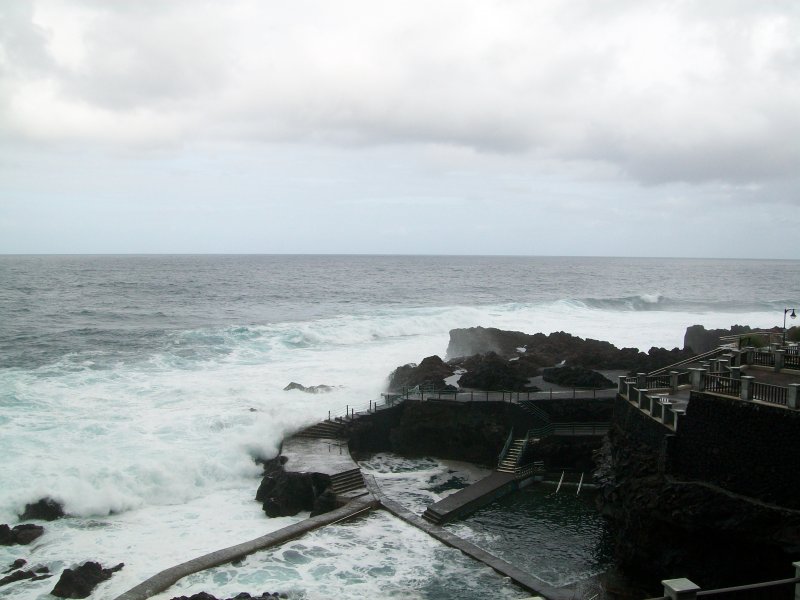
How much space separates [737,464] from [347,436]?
16.9 m

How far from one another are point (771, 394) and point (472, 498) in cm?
1084

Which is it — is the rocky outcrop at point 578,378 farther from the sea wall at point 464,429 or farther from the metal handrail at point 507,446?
the metal handrail at point 507,446

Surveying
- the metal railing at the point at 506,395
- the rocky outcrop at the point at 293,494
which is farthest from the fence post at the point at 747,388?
the metal railing at the point at 506,395

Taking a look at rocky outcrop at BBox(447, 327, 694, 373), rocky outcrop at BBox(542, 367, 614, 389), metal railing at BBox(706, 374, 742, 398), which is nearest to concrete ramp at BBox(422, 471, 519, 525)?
rocky outcrop at BBox(542, 367, 614, 389)

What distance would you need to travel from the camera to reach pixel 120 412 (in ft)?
99.2

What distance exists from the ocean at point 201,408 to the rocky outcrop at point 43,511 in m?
0.30

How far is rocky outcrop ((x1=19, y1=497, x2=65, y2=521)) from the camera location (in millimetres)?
20812

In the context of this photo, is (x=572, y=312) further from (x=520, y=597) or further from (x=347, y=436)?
(x=520, y=597)

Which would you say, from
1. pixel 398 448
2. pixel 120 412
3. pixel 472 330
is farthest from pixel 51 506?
pixel 472 330

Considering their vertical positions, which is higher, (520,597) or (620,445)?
(620,445)

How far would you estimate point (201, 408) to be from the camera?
31.3m

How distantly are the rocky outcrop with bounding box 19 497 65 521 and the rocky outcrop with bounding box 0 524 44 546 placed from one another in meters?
0.92

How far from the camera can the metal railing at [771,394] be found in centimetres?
1387

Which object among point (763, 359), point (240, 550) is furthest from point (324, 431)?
point (763, 359)
